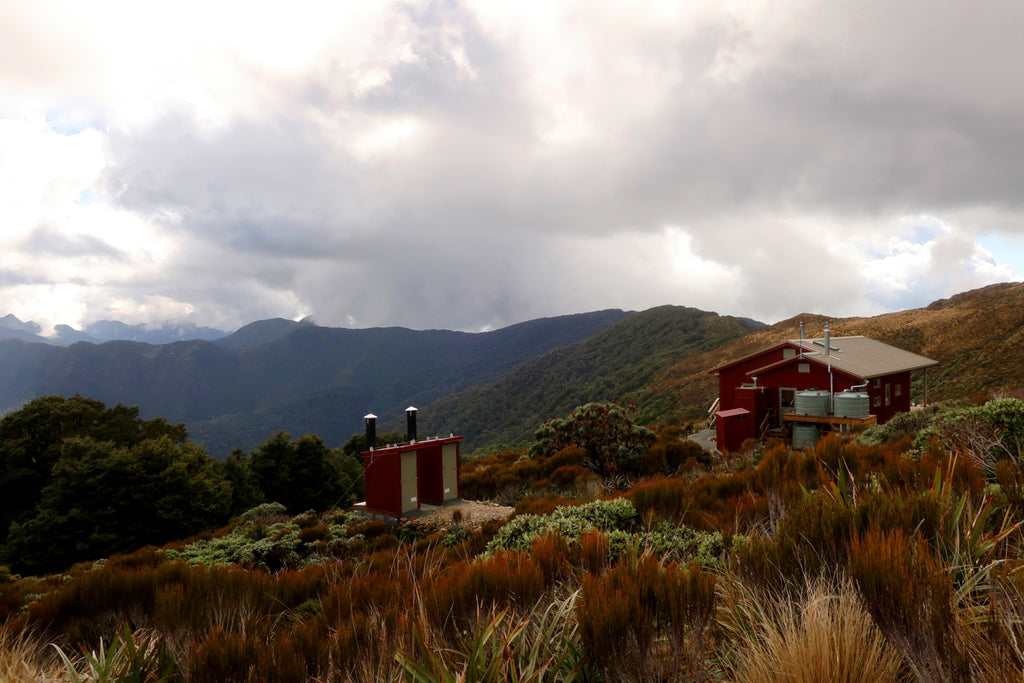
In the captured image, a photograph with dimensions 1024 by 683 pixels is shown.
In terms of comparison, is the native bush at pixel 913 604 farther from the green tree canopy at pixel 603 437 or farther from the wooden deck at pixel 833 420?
the wooden deck at pixel 833 420

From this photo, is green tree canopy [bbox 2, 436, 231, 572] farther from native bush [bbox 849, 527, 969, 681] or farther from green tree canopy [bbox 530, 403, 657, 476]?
native bush [bbox 849, 527, 969, 681]

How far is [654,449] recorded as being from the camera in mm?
14492

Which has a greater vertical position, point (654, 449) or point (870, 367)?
point (870, 367)

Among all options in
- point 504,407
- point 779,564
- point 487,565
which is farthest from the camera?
point 504,407

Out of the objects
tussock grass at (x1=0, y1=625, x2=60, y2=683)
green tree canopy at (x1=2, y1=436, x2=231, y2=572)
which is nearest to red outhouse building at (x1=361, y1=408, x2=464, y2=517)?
tussock grass at (x1=0, y1=625, x2=60, y2=683)

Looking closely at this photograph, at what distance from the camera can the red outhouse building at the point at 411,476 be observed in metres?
13.7

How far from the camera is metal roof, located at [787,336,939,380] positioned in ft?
63.8

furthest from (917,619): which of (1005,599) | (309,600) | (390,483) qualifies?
(390,483)

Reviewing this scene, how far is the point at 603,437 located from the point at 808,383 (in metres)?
10.2

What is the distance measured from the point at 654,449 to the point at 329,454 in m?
30.3

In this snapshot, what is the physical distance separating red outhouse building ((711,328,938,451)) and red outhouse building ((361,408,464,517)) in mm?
9446

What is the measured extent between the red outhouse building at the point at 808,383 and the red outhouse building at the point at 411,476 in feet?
31.0

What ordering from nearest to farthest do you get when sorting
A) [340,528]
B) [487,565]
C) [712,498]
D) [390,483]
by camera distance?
[487,565]
[712,498]
[340,528]
[390,483]

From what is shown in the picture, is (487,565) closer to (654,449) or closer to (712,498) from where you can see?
(712,498)
